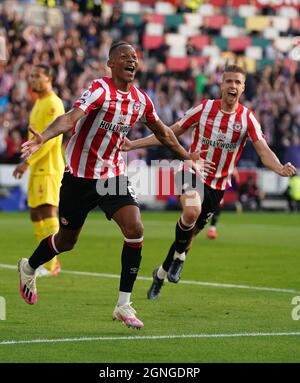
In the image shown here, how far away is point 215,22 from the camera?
3953 cm

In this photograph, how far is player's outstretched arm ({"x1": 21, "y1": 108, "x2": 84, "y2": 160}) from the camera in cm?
915

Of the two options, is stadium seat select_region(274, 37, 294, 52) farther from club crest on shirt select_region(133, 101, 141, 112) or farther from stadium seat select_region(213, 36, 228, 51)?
club crest on shirt select_region(133, 101, 141, 112)

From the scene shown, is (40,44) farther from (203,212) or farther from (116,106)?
(116,106)

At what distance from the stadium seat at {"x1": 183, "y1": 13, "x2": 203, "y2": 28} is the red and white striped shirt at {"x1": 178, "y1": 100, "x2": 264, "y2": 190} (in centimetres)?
2571

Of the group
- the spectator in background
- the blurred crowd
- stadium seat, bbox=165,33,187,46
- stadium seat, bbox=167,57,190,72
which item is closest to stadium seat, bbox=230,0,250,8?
stadium seat, bbox=165,33,187,46

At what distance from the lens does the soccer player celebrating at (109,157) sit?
380 inches

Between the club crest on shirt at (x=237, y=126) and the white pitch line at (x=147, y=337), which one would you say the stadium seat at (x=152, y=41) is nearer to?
the club crest on shirt at (x=237, y=126)

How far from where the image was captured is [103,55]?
3066cm

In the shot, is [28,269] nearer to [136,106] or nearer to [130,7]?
[136,106]
